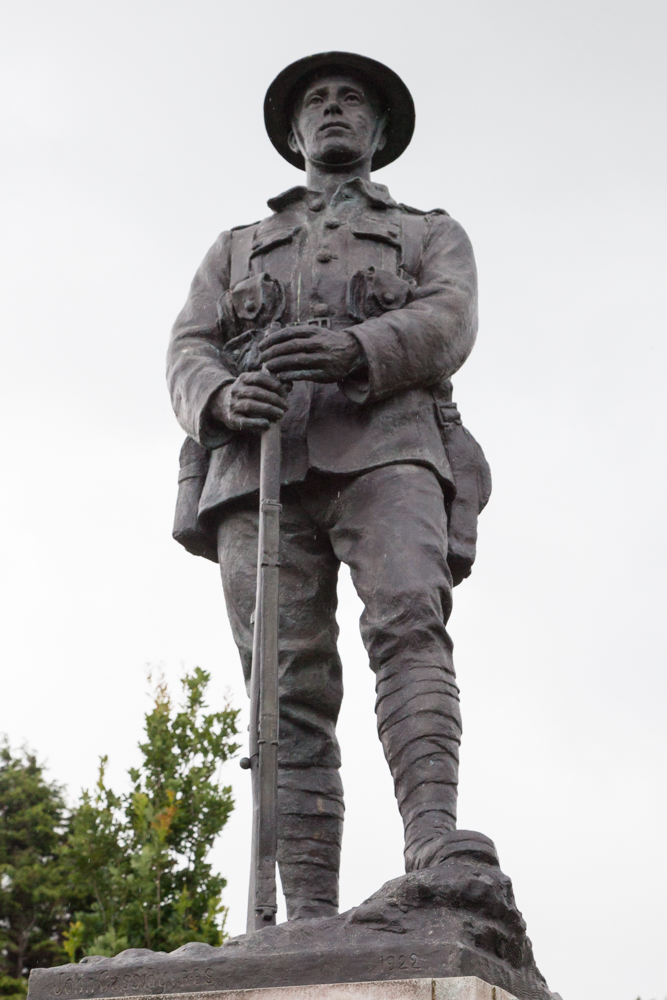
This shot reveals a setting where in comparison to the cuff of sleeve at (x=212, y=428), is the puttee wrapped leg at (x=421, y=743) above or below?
below

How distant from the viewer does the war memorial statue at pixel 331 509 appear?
4113 mm

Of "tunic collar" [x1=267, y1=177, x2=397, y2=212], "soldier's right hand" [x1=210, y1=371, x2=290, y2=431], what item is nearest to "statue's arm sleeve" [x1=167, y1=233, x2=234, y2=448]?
"soldier's right hand" [x1=210, y1=371, x2=290, y2=431]

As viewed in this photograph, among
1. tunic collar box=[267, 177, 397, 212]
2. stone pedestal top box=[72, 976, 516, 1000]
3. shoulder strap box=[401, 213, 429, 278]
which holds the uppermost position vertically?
tunic collar box=[267, 177, 397, 212]

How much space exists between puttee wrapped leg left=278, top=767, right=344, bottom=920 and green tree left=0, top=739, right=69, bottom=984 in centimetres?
870

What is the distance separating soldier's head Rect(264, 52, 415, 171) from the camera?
6.01 meters

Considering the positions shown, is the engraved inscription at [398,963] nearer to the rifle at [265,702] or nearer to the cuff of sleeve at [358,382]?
the rifle at [265,702]

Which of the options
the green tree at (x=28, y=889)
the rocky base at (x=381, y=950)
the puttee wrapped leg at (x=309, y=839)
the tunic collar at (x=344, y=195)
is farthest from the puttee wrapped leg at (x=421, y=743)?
the green tree at (x=28, y=889)

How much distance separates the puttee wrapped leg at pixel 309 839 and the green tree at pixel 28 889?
8.70 m

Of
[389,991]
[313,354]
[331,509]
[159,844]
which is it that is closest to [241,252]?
[313,354]

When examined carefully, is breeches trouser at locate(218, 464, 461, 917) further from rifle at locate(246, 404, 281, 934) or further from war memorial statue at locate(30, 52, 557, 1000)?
rifle at locate(246, 404, 281, 934)

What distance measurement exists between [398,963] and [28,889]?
35.7ft

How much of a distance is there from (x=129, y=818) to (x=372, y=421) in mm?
6759

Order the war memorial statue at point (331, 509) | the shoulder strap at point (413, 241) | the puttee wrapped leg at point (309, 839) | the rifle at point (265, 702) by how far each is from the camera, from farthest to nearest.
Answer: the shoulder strap at point (413, 241) < the puttee wrapped leg at point (309, 839) < the rifle at point (265, 702) < the war memorial statue at point (331, 509)

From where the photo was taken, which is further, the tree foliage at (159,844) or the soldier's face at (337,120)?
the tree foliage at (159,844)
